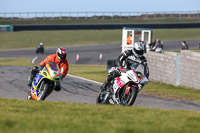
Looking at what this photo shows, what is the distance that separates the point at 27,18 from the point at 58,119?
219ft

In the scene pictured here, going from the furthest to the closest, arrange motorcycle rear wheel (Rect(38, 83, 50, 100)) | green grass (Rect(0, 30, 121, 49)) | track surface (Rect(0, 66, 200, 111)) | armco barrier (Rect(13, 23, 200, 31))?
armco barrier (Rect(13, 23, 200, 31)) < green grass (Rect(0, 30, 121, 49)) < track surface (Rect(0, 66, 200, 111)) < motorcycle rear wheel (Rect(38, 83, 50, 100))

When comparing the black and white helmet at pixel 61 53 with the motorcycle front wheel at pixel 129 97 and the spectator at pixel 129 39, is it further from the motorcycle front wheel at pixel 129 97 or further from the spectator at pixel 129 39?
the spectator at pixel 129 39

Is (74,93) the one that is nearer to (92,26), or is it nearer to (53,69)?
(53,69)

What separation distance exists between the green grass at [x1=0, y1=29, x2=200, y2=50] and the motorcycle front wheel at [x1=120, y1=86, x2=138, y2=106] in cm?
4498

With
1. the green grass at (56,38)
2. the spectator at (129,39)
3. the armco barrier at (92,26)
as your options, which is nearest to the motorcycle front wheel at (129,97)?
the spectator at (129,39)

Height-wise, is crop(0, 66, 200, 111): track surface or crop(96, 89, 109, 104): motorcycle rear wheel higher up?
crop(96, 89, 109, 104): motorcycle rear wheel

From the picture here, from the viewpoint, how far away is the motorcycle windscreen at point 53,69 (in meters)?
10.8

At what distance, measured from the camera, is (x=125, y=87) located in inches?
392

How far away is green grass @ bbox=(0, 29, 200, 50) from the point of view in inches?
2236

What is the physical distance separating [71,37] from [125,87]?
5171cm

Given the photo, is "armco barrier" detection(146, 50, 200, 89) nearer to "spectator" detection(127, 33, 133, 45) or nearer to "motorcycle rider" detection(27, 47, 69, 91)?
"motorcycle rider" detection(27, 47, 69, 91)

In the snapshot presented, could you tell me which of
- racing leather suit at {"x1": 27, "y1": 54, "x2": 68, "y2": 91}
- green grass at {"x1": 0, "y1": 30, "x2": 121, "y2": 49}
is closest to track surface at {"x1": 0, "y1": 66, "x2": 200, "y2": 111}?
racing leather suit at {"x1": 27, "y1": 54, "x2": 68, "y2": 91}

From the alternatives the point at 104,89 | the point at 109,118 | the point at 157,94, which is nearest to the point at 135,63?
the point at 104,89

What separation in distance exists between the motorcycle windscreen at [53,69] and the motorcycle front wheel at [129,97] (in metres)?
1.86
